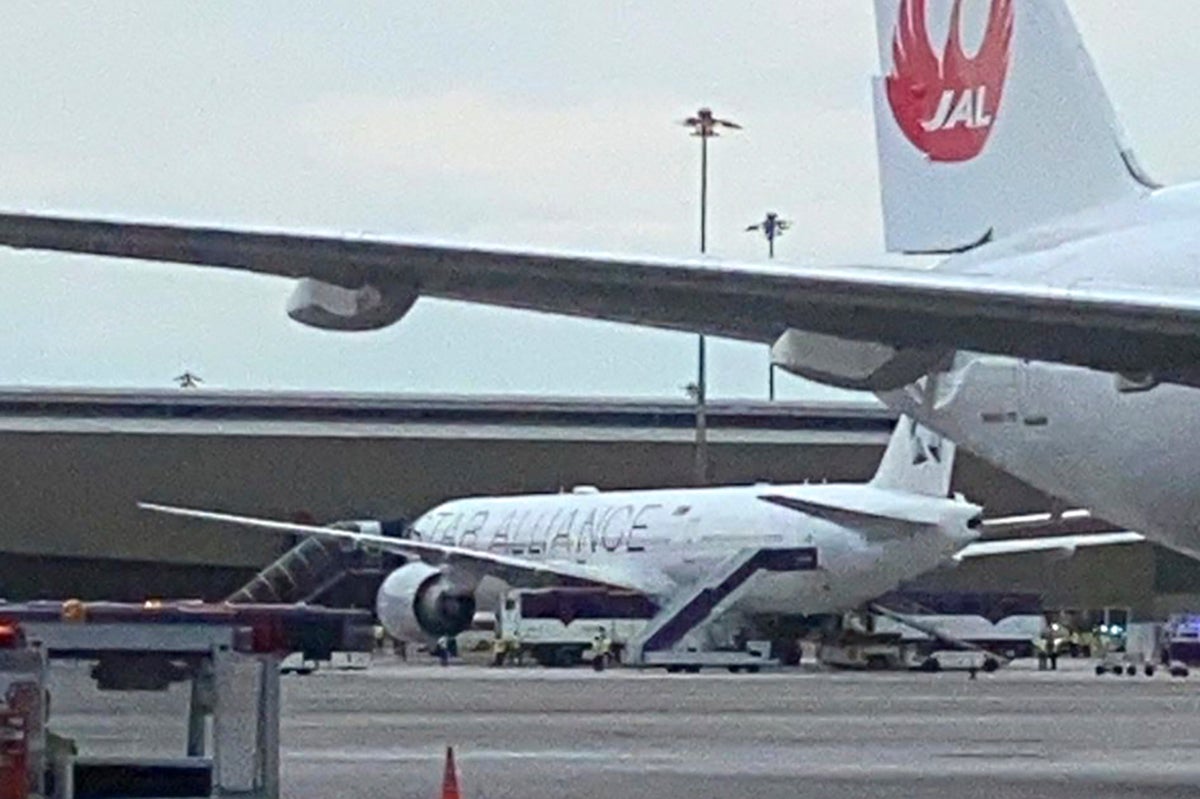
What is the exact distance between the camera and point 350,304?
1772 centimetres

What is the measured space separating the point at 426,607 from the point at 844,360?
39.7 meters

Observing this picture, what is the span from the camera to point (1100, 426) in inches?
795

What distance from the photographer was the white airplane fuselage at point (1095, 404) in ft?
63.9

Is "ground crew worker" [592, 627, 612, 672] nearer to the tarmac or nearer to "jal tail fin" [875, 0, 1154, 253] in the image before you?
the tarmac

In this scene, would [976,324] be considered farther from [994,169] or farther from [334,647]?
[334,647]

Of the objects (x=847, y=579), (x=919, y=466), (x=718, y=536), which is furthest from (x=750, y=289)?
(x=718, y=536)

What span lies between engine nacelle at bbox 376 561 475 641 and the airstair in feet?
13.4

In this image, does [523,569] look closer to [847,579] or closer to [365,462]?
[847,579]

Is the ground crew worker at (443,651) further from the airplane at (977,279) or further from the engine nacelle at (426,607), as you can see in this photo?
the airplane at (977,279)

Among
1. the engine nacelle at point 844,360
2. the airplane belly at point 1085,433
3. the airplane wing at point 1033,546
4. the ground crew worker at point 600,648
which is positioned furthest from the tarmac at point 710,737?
the airplane wing at point 1033,546

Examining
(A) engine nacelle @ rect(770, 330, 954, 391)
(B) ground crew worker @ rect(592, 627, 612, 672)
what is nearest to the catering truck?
(B) ground crew worker @ rect(592, 627, 612, 672)

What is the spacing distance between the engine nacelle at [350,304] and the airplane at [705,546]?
34.6 m

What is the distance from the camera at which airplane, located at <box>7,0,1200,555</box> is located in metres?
17.0

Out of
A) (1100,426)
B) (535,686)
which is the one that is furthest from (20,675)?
(535,686)
